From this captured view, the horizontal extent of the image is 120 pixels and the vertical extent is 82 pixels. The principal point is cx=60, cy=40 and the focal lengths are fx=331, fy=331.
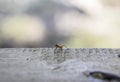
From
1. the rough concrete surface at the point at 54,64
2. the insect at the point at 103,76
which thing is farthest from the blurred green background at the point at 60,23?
the insect at the point at 103,76

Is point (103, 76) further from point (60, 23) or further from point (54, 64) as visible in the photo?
point (60, 23)

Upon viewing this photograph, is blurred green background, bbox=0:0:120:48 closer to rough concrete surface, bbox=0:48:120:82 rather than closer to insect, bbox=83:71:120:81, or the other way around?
rough concrete surface, bbox=0:48:120:82

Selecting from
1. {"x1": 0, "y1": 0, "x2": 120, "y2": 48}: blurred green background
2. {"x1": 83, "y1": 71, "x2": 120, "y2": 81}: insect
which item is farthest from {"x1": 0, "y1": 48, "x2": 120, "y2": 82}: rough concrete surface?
{"x1": 0, "y1": 0, "x2": 120, "y2": 48}: blurred green background

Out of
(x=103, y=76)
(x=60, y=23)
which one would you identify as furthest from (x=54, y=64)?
(x=60, y=23)

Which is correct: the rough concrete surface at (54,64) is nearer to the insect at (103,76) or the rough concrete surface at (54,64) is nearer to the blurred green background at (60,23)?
the insect at (103,76)

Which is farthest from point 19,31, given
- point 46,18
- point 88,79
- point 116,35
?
point 88,79
